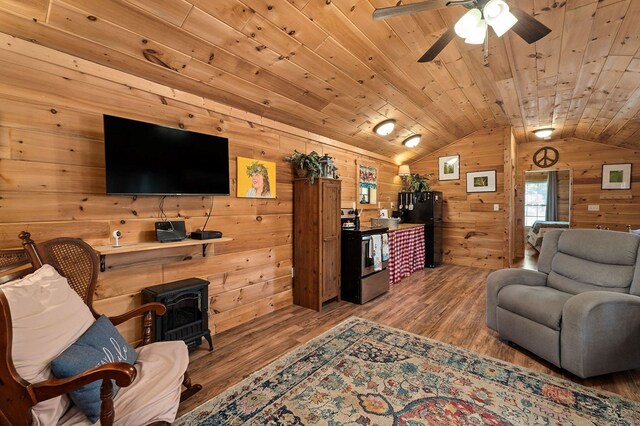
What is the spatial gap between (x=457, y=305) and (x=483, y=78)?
2830 mm

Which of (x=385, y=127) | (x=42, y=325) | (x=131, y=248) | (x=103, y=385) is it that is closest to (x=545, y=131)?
(x=385, y=127)

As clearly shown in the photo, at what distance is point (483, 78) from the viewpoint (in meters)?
3.49

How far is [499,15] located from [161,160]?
8.33 feet

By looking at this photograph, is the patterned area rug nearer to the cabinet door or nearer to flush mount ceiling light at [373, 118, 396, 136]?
the cabinet door

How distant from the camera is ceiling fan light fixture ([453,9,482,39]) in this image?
1807mm

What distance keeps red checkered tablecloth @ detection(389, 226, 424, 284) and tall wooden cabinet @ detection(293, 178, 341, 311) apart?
133 cm

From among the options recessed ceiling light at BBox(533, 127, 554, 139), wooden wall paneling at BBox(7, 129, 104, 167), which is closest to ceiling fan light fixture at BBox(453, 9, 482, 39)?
wooden wall paneling at BBox(7, 129, 104, 167)

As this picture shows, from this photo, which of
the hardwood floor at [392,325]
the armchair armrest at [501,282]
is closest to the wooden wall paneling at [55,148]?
the hardwood floor at [392,325]

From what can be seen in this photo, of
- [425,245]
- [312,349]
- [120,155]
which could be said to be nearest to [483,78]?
[425,245]

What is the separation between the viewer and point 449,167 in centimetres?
610

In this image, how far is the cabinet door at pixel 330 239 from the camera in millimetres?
3504

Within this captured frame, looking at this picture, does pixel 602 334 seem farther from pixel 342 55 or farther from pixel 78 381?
pixel 78 381

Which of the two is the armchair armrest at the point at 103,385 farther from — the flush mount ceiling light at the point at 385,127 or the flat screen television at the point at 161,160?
the flush mount ceiling light at the point at 385,127

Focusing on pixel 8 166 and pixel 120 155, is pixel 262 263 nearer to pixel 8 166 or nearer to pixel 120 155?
pixel 120 155
